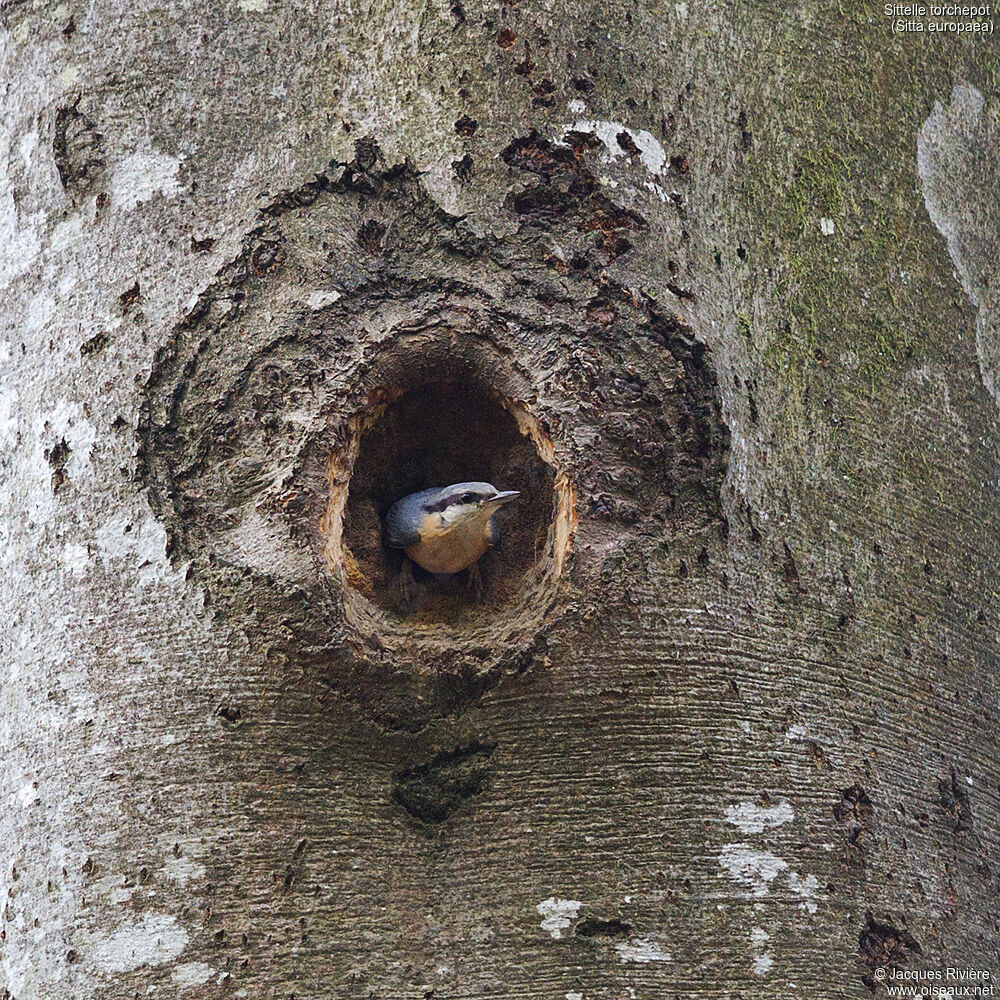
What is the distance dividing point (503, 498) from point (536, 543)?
112 millimetres

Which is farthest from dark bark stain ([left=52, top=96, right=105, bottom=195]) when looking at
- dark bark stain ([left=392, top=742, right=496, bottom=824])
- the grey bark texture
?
dark bark stain ([left=392, top=742, right=496, bottom=824])

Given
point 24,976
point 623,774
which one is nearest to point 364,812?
point 623,774

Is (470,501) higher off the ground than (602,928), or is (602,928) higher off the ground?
(470,501)

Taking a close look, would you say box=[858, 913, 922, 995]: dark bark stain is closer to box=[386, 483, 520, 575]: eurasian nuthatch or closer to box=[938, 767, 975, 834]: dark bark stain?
box=[938, 767, 975, 834]: dark bark stain

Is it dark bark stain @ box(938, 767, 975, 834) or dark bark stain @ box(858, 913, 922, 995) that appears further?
dark bark stain @ box(938, 767, 975, 834)

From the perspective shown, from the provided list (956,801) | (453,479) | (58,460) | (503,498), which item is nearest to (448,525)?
(453,479)

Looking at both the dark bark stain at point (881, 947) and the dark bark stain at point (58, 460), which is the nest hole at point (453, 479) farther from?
the dark bark stain at point (881, 947)

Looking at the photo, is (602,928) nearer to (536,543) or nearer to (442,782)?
(442,782)

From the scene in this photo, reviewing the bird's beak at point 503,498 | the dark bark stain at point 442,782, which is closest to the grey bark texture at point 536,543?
the dark bark stain at point 442,782

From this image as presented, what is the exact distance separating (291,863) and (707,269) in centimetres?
121

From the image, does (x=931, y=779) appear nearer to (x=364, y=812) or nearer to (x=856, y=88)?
(x=364, y=812)

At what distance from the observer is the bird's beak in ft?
8.21

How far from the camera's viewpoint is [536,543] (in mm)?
2508

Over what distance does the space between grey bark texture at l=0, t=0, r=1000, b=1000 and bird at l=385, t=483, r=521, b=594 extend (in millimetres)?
204
